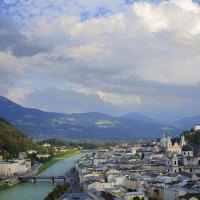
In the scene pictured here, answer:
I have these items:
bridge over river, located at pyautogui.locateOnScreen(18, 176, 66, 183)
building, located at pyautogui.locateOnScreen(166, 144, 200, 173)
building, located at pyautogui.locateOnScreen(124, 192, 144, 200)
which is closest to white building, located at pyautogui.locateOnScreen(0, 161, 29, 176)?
bridge over river, located at pyautogui.locateOnScreen(18, 176, 66, 183)

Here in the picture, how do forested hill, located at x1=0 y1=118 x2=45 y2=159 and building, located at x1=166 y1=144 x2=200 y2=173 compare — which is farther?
forested hill, located at x1=0 y1=118 x2=45 y2=159

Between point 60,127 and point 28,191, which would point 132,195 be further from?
point 60,127

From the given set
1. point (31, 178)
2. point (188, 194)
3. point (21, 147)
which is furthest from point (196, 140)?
point (188, 194)

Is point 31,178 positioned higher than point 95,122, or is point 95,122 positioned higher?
point 95,122

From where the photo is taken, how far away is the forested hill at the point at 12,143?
4165cm

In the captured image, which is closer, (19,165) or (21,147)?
(19,165)

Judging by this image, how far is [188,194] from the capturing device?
1580 centimetres

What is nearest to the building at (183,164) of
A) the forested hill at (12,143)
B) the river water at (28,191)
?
the river water at (28,191)

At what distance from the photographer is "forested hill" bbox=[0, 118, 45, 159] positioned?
41653 millimetres

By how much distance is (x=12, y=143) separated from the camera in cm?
4316

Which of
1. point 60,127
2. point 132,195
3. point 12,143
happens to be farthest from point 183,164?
point 60,127

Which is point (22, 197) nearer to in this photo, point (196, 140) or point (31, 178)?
point (31, 178)

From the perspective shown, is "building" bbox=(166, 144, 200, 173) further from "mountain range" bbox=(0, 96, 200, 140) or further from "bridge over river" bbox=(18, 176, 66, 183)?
"mountain range" bbox=(0, 96, 200, 140)

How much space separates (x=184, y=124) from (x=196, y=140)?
16310 centimetres
